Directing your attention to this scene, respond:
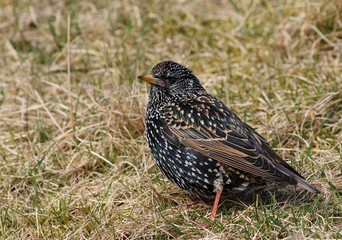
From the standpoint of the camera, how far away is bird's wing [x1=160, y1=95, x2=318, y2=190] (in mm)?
4297

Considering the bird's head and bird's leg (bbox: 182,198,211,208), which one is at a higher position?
the bird's head

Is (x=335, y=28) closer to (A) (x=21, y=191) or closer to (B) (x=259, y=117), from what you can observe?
(B) (x=259, y=117)

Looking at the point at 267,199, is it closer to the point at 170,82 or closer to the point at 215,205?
the point at 215,205

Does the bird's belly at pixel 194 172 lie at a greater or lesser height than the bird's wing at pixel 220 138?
lesser

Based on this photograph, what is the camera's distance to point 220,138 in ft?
14.7

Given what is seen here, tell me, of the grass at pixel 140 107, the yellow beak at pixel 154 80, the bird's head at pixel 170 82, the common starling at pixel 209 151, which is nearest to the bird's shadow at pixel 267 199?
the grass at pixel 140 107

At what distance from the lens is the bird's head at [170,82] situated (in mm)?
5090

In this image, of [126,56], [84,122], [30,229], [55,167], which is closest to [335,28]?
[126,56]

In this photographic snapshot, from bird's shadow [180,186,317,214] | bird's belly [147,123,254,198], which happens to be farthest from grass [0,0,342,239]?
bird's belly [147,123,254,198]

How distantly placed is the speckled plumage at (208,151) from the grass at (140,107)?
214mm

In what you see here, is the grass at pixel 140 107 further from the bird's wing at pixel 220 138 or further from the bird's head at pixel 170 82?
the bird's head at pixel 170 82

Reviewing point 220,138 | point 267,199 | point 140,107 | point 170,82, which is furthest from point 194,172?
point 140,107

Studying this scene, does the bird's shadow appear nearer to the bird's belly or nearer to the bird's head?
the bird's belly

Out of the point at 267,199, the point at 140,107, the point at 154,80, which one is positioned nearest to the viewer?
the point at 267,199
